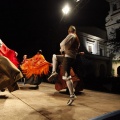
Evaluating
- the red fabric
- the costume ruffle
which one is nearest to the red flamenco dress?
the costume ruffle

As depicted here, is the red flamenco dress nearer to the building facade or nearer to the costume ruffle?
the costume ruffle

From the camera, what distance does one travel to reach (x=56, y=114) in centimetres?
348

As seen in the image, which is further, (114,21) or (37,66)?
(114,21)

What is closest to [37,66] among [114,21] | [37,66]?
[37,66]

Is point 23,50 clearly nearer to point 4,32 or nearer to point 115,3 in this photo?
point 4,32

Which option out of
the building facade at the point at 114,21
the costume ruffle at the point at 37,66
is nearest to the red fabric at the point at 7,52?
the costume ruffle at the point at 37,66

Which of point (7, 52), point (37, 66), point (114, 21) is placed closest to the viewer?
point (7, 52)

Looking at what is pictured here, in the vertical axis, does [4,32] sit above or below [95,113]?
above

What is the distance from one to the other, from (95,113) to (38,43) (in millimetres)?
23013

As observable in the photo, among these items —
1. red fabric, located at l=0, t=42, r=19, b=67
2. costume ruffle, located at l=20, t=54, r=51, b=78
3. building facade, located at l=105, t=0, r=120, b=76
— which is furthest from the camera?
building facade, located at l=105, t=0, r=120, b=76

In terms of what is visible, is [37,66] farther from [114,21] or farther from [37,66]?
[114,21]

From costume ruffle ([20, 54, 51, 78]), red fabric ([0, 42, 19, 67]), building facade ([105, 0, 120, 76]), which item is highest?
building facade ([105, 0, 120, 76])

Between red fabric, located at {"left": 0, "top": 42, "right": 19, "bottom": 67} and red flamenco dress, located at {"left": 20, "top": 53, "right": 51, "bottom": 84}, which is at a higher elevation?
red fabric, located at {"left": 0, "top": 42, "right": 19, "bottom": 67}

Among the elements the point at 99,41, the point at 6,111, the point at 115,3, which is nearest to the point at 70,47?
the point at 6,111
